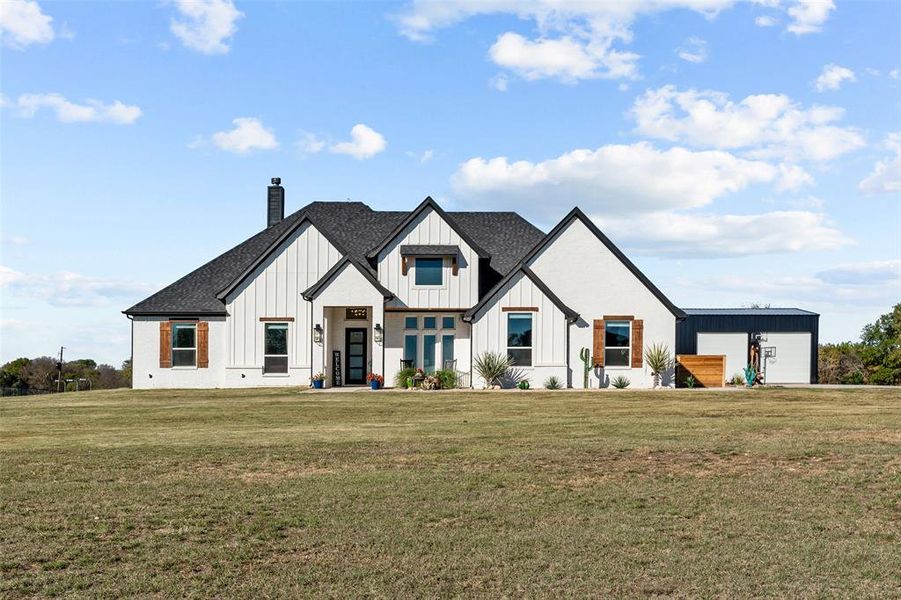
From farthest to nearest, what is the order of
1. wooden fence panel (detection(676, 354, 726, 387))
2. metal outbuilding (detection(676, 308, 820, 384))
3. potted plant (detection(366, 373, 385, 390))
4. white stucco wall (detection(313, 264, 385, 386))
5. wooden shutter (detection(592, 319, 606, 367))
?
metal outbuilding (detection(676, 308, 820, 384))
wooden fence panel (detection(676, 354, 726, 387))
wooden shutter (detection(592, 319, 606, 367))
white stucco wall (detection(313, 264, 385, 386))
potted plant (detection(366, 373, 385, 390))

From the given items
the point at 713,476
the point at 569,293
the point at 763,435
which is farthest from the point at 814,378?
the point at 713,476

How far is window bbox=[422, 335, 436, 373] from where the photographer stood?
33.4 metres

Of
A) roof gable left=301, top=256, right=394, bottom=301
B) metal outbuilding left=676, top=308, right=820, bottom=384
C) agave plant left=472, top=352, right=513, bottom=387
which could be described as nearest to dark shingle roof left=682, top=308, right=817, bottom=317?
metal outbuilding left=676, top=308, right=820, bottom=384

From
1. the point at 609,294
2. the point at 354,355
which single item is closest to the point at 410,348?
the point at 354,355

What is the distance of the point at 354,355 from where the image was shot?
34312mm

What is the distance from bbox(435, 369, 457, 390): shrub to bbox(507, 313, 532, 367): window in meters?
2.47

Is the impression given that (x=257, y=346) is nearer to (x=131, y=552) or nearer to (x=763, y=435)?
(x=763, y=435)

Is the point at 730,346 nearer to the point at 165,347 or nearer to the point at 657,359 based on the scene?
the point at 657,359

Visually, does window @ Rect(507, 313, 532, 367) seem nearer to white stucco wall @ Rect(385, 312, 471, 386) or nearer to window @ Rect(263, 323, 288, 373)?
white stucco wall @ Rect(385, 312, 471, 386)

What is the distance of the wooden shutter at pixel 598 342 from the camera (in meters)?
33.5

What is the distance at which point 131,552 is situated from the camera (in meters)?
8.03

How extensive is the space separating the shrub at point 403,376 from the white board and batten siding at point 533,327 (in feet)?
8.12

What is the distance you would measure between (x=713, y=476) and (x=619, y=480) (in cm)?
142

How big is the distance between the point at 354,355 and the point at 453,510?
2495cm
